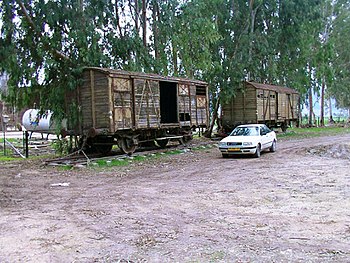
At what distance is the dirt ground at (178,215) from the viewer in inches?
220

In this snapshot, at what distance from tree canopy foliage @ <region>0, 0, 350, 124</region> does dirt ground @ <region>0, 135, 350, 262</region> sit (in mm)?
6020

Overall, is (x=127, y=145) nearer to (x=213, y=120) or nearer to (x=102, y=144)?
(x=102, y=144)

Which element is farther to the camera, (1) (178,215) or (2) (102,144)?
(2) (102,144)

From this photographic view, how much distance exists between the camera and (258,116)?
29.8m

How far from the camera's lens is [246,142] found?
17250mm

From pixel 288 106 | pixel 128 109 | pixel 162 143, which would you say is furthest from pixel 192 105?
pixel 288 106

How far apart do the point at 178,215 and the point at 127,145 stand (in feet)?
36.9

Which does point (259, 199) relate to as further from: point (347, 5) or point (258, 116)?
point (347, 5)

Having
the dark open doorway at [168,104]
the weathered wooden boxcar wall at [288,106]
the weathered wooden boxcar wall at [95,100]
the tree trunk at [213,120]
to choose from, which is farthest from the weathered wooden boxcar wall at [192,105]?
the weathered wooden boxcar wall at [288,106]

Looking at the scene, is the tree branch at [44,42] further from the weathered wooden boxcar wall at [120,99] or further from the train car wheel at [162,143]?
the train car wheel at [162,143]

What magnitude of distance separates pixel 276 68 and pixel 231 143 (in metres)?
18.2

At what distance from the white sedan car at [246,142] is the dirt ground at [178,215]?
300cm

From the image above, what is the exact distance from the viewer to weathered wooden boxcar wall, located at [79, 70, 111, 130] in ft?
55.1

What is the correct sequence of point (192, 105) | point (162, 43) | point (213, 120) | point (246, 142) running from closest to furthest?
1. point (246, 142)
2. point (192, 105)
3. point (162, 43)
4. point (213, 120)
